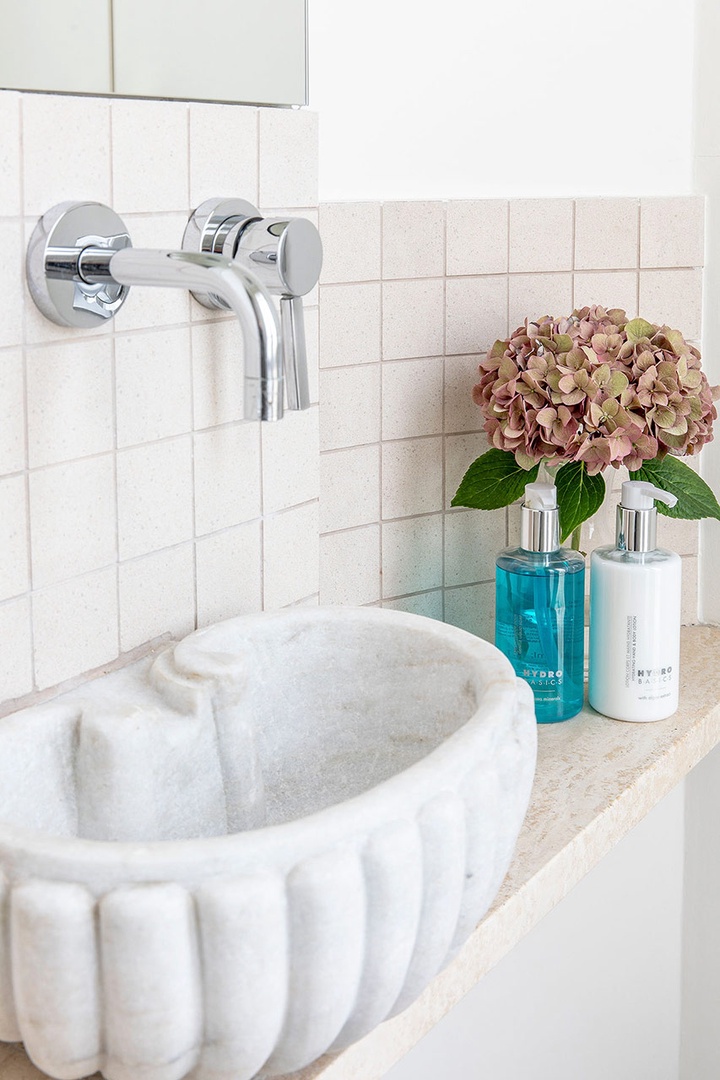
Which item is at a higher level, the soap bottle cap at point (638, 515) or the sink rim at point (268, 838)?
the soap bottle cap at point (638, 515)

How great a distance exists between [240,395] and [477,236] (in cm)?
36

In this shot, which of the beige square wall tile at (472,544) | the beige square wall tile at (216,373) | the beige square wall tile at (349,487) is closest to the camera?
the beige square wall tile at (216,373)

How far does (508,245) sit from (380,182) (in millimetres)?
164

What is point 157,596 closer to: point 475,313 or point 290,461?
point 290,461

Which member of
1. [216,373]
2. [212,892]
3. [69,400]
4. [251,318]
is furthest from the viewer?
[216,373]

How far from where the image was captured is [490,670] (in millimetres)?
763

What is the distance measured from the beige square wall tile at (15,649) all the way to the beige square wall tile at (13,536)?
11mm

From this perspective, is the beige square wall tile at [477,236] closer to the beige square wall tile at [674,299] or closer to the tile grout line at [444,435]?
the tile grout line at [444,435]

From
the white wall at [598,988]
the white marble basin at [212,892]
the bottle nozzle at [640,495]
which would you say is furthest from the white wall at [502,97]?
the white wall at [598,988]

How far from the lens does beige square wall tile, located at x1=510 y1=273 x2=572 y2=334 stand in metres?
1.20

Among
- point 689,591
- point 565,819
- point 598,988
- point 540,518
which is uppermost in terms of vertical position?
point 540,518

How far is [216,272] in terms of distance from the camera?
688 mm

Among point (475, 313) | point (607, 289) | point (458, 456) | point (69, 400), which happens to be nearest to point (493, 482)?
point (458, 456)

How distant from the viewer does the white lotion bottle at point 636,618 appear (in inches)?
42.7
